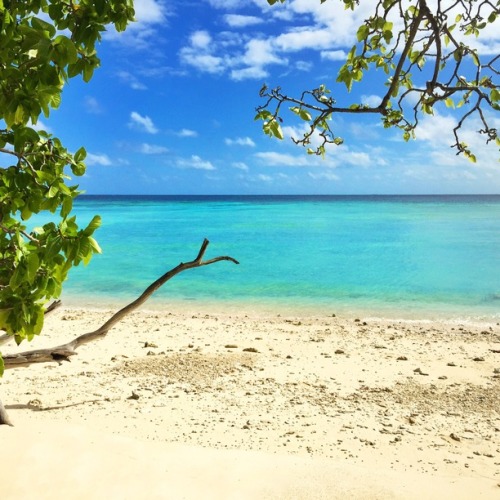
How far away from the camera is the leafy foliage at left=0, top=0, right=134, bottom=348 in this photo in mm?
1904

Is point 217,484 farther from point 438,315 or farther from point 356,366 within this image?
point 438,315

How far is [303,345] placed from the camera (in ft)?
28.1

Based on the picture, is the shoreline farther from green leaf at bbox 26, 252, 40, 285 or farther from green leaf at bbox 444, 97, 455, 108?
green leaf at bbox 26, 252, 40, 285

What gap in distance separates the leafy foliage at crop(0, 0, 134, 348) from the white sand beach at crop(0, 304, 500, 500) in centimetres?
164

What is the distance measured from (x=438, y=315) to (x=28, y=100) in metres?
11.2

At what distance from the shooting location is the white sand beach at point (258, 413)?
354cm

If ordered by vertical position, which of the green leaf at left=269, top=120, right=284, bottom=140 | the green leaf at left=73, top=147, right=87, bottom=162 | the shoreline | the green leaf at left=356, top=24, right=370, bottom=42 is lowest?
the shoreline

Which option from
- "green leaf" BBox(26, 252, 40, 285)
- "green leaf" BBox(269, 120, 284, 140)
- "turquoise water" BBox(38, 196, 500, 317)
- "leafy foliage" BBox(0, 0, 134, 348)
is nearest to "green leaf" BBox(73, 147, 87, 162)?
"leafy foliage" BBox(0, 0, 134, 348)

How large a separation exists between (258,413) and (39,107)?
443 centimetres

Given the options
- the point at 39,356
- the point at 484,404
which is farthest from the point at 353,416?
the point at 39,356

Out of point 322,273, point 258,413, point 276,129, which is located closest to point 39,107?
point 276,129

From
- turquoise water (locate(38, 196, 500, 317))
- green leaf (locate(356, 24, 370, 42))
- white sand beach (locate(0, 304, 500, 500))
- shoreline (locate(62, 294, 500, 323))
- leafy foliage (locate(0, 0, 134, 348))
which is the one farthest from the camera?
turquoise water (locate(38, 196, 500, 317))

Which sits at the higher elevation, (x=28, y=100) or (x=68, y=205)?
(x=28, y=100)

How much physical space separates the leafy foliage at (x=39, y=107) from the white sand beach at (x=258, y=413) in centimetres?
164
